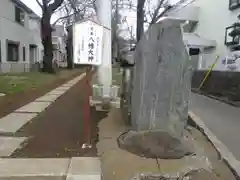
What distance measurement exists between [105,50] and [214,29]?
497 inches

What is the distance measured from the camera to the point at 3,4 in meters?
23.9

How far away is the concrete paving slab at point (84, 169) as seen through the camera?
3.79 meters

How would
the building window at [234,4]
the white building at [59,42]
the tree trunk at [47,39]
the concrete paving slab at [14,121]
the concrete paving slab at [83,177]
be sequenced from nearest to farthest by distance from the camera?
the concrete paving slab at [83,177]
the concrete paving slab at [14,121]
the building window at [234,4]
the tree trunk at [47,39]
the white building at [59,42]

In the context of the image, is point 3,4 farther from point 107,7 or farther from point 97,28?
point 97,28

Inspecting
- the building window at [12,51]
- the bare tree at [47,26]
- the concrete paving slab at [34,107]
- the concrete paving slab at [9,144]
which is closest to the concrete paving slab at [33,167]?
the concrete paving slab at [9,144]

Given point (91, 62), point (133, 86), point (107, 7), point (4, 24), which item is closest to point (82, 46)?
point (91, 62)

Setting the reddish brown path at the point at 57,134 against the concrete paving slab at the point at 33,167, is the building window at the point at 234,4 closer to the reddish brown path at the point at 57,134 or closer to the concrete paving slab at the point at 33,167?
the reddish brown path at the point at 57,134

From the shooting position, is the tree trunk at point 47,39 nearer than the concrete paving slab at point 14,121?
No

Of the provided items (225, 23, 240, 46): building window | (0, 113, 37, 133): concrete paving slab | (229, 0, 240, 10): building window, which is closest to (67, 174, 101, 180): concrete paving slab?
(0, 113, 37, 133): concrete paving slab

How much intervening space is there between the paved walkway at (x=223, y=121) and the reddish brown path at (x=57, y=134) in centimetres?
271

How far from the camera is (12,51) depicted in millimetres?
26750

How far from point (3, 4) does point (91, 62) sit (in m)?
22.0

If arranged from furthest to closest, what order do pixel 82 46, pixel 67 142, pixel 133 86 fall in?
1. pixel 133 86
2. pixel 67 142
3. pixel 82 46

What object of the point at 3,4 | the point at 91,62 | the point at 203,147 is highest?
the point at 3,4
